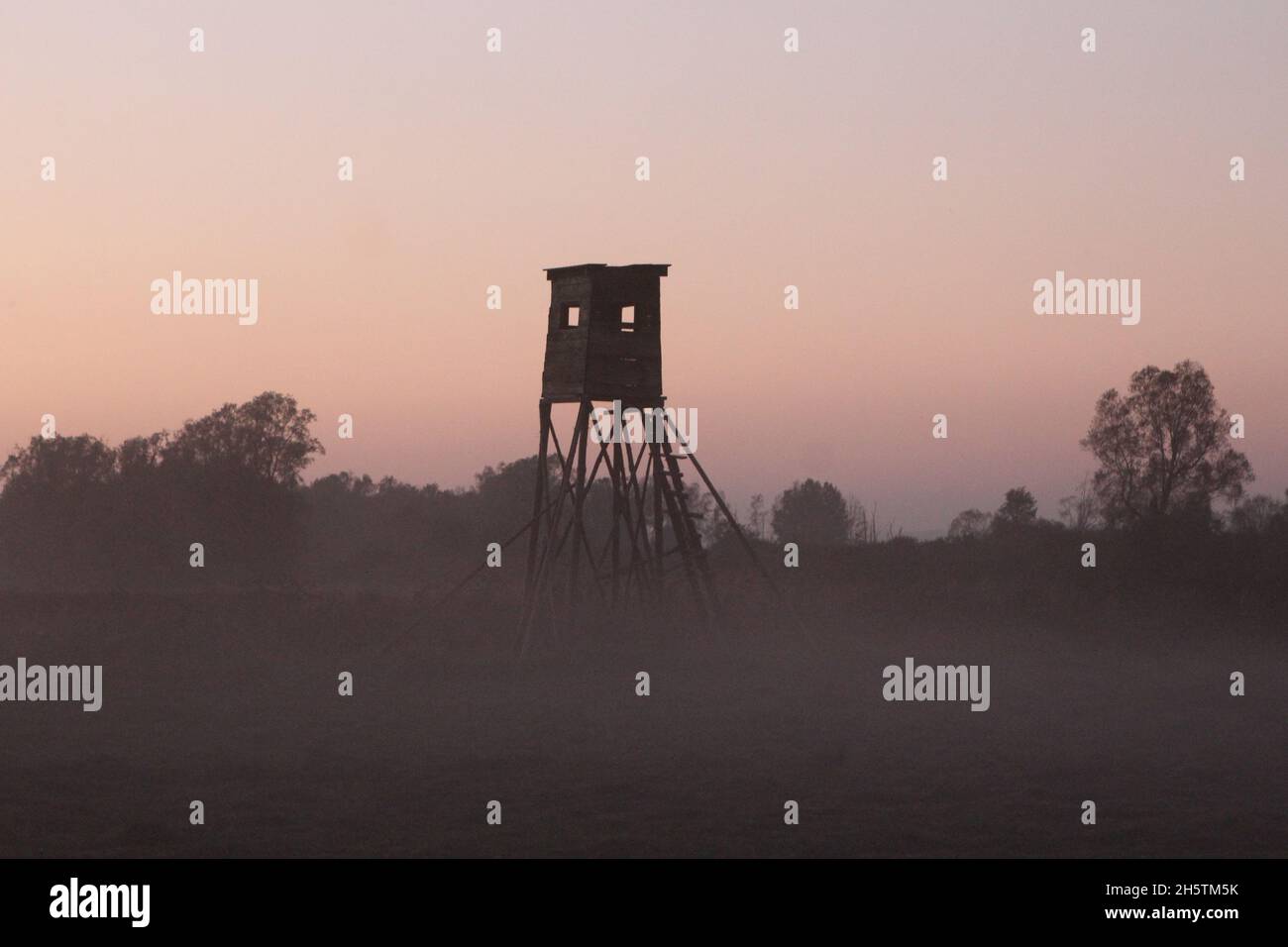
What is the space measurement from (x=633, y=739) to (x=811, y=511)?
236ft

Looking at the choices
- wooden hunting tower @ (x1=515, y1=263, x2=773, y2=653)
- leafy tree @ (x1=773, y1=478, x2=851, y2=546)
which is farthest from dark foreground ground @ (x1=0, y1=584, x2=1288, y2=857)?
leafy tree @ (x1=773, y1=478, x2=851, y2=546)

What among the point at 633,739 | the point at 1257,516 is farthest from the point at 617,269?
the point at 1257,516

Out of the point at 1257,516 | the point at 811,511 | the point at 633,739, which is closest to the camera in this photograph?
the point at 633,739

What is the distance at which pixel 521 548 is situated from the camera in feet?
190

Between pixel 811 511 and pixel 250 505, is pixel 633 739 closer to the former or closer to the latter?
pixel 250 505

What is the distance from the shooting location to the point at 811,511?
9031cm

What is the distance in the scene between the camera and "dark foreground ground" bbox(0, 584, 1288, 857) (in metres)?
13.8

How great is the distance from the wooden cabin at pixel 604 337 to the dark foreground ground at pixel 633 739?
487cm

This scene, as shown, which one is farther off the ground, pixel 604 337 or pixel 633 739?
pixel 604 337

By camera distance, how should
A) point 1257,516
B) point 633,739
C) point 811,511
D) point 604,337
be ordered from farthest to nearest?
point 811,511, point 1257,516, point 604,337, point 633,739

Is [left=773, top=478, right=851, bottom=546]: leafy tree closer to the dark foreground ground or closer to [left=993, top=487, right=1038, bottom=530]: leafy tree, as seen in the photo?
[left=993, top=487, right=1038, bottom=530]: leafy tree

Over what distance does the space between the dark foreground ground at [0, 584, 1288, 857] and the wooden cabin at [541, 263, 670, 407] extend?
16.0 feet
